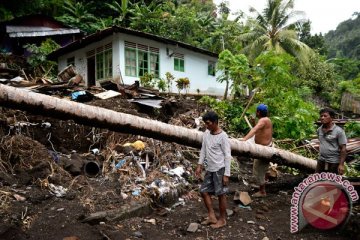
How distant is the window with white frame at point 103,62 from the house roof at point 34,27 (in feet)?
21.1

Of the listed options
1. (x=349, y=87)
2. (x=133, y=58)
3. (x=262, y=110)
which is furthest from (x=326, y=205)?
(x=349, y=87)

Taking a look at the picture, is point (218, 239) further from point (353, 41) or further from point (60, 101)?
point (353, 41)

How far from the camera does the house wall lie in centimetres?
1556

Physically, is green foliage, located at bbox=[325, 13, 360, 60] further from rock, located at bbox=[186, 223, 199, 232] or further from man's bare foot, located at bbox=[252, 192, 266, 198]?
rock, located at bbox=[186, 223, 199, 232]

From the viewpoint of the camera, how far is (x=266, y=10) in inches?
992

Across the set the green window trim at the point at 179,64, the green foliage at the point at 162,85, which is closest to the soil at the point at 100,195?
the green foliage at the point at 162,85

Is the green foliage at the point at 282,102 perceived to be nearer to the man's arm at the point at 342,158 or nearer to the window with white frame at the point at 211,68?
the man's arm at the point at 342,158

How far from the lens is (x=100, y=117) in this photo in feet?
12.7

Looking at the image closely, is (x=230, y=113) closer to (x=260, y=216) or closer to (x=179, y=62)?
(x=260, y=216)

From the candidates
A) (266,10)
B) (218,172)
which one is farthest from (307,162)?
(266,10)

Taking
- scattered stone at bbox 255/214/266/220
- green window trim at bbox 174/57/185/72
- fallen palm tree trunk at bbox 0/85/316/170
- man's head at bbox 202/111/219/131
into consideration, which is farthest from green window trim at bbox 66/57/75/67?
scattered stone at bbox 255/214/266/220

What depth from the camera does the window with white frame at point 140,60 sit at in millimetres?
15914

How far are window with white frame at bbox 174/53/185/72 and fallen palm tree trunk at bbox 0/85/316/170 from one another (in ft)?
44.3

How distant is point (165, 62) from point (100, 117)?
1393 centimetres
